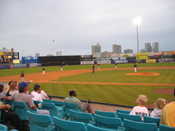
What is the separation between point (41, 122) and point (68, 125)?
94 centimetres

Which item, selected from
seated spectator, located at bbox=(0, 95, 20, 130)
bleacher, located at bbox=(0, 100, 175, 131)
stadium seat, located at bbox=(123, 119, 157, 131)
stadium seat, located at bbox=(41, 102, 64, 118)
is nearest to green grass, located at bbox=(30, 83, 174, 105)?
stadium seat, located at bbox=(41, 102, 64, 118)

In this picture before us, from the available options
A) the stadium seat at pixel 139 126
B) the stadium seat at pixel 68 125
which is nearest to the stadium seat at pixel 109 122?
the stadium seat at pixel 139 126

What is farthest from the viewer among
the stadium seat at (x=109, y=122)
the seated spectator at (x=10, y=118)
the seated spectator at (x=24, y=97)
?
the seated spectator at (x=24, y=97)

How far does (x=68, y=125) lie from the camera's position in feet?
11.2

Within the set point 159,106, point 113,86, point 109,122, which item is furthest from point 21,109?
point 113,86

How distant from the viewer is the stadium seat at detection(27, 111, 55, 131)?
392cm

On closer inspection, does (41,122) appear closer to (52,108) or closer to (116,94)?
(52,108)

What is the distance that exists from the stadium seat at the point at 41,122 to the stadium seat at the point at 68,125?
6.4 inches

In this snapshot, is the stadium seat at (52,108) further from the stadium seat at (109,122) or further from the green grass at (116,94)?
the green grass at (116,94)

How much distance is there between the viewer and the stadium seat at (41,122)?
154 inches

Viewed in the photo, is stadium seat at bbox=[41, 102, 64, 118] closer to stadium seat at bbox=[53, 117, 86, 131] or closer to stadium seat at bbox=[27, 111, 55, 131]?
stadium seat at bbox=[27, 111, 55, 131]

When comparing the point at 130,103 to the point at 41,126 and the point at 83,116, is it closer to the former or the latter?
the point at 83,116

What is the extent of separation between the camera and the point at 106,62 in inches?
2409

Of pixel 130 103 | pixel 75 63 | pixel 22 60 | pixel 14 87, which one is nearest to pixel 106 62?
pixel 75 63
